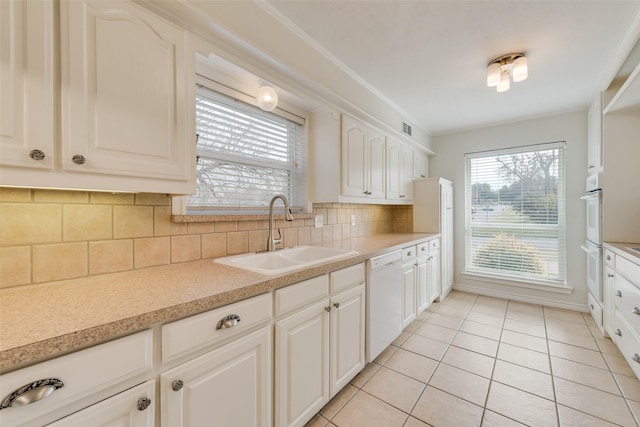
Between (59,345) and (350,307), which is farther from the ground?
(59,345)

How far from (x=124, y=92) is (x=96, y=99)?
3.9 inches

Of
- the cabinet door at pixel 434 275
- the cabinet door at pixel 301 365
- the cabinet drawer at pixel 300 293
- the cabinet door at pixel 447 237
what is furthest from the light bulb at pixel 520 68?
the cabinet door at pixel 301 365

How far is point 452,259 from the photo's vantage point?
3.80 m

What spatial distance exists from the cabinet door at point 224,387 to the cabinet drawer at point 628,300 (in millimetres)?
2358

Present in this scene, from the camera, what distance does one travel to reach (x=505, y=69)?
6.89 ft

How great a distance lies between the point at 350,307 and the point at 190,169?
4.09ft

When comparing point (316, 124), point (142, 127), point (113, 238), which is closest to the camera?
point (142, 127)

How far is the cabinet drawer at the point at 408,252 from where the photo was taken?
238cm

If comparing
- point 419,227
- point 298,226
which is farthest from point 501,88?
point 298,226

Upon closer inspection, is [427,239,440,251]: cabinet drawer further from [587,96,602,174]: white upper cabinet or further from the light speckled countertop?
the light speckled countertop

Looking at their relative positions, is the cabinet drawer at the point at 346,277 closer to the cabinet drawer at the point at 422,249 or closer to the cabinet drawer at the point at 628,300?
the cabinet drawer at the point at 422,249

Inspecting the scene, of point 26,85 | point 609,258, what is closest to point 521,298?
point 609,258

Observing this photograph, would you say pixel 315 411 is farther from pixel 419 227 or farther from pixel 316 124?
pixel 419 227

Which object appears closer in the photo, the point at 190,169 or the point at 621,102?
the point at 190,169
